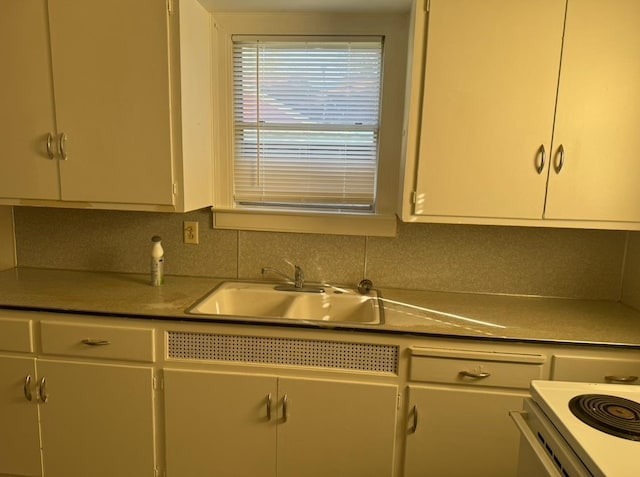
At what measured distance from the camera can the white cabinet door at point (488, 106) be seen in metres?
1.64

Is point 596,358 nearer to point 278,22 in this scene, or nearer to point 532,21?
point 532,21

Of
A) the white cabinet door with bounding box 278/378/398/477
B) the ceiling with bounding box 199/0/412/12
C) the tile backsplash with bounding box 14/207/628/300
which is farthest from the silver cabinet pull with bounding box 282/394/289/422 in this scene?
the ceiling with bounding box 199/0/412/12

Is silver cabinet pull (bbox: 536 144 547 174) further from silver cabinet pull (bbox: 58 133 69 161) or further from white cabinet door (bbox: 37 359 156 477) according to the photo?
silver cabinet pull (bbox: 58 133 69 161)

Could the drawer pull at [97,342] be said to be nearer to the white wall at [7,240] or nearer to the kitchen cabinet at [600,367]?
the white wall at [7,240]

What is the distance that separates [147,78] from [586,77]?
1.78 m

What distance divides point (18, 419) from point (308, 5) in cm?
223

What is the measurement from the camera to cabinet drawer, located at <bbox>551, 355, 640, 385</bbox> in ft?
5.09

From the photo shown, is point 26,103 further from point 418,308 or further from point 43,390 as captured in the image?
point 418,308

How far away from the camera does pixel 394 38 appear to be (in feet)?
6.64

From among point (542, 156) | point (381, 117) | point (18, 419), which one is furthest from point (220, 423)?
point (542, 156)

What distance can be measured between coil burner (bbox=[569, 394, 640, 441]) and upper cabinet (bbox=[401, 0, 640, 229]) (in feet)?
2.86

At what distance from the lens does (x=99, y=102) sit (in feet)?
5.99

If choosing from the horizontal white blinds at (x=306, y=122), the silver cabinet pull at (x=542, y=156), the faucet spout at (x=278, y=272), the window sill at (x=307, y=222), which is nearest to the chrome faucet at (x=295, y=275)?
the faucet spout at (x=278, y=272)

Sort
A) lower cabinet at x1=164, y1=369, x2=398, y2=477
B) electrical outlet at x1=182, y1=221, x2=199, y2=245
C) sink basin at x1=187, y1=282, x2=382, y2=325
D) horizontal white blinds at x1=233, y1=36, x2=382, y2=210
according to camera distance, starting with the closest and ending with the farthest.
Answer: lower cabinet at x1=164, y1=369, x2=398, y2=477 < sink basin at x1=187, y1=282, x2=382, y2=325 < horizontal white blinds at x1=233, y1=36, x2=382, y2=210 < electrical outlet at x1=182, y1=221, x2=199, y2=245
